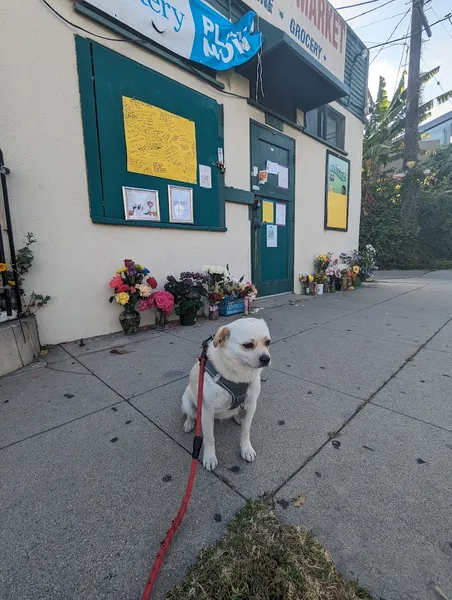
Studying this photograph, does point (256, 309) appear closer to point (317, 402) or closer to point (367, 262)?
point (317, 402)

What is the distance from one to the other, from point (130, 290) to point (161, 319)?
2.12 ft

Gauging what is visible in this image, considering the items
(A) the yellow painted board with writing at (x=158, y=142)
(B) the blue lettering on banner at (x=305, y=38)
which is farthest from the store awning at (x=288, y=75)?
(A) the yellow painted board with writing at (x=158, y=142)

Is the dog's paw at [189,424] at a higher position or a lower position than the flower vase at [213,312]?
lower

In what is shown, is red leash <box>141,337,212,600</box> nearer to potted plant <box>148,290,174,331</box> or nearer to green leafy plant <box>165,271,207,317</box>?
Result: potted plant <box>148,290,174,331</box>

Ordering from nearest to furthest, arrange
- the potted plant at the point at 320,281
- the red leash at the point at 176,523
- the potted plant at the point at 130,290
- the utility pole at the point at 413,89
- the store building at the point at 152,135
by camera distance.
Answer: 1. the red leash at the point at 176,523
2. the store building at the point at 152,135
3. the potted plant at the point at 130,290
4. the potted plant at the point at 320,281
5. the utility pole at the point at 413,89

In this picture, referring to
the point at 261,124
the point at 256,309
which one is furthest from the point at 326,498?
the point at 261,124

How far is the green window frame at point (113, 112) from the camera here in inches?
126

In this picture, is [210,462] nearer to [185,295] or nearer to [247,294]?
[185,295]

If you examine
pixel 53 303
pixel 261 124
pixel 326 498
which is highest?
pixel 261 124

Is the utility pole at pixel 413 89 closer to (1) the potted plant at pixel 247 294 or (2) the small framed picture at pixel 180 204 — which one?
(1) the potted plant at pixel 247 294

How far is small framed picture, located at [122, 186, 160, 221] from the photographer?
11.9 ft

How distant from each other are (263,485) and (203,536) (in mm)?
373

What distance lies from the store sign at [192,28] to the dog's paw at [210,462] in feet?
15.1

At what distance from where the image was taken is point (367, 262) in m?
8.52
